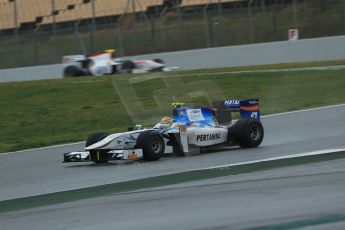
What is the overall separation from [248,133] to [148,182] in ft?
8.43

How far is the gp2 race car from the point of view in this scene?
9031 millimetres

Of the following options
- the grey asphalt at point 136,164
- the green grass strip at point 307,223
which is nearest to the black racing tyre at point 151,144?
the grey asphalt at point 136,164

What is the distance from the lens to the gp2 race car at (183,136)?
29.6ft

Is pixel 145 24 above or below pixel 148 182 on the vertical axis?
above

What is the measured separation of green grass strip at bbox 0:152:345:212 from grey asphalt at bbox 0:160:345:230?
274 mm

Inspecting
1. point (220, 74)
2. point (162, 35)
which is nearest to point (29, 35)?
point (162, 35)

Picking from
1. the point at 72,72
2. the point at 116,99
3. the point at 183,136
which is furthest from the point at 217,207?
the point at 72,72

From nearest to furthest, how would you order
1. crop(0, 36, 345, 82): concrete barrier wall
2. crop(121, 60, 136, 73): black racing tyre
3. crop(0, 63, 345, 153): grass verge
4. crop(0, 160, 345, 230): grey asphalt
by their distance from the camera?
crop(0, 160, 345, 230): grey asphalt → crop(0, 63, 345, 153): grass verge → crop(0, 36, 345, 82): concrete barrier wall → crop(121, 60, 136, 73): black racing tyre

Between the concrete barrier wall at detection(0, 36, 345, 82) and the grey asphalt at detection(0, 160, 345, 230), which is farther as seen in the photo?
the concrete barrier wall at detection(0, 36, 345, 82)

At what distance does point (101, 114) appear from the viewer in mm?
16422

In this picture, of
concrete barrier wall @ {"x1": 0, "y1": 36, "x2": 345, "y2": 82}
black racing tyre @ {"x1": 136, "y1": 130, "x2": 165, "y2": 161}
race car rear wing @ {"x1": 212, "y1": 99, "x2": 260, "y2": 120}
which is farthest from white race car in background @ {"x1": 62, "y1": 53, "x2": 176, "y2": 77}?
black racing tyre @ {"x1": 136, "y1": 130, "x2": 165, "y2": 161}

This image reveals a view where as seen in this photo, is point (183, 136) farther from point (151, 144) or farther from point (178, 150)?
point (151, 144)

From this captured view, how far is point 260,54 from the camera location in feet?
85.7

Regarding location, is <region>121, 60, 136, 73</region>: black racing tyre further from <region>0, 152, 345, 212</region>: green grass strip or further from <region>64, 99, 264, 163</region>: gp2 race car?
<region>0, 152, 345, 212</region>: green grass strip
